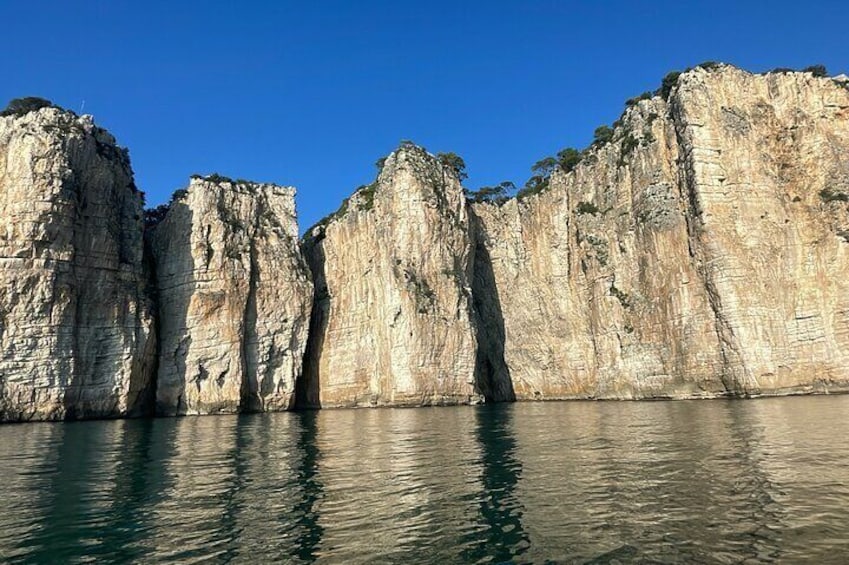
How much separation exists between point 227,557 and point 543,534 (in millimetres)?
5327

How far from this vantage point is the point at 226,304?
5362 cm

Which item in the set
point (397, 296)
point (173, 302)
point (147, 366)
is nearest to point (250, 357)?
point (173, 302)

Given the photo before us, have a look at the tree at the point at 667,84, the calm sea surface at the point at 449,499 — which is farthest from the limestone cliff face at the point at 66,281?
the tree at the point at 667,84

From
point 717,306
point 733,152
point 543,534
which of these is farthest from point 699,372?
point 543,534

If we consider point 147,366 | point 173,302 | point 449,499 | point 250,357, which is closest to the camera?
point 449,499

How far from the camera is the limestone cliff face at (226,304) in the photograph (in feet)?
170

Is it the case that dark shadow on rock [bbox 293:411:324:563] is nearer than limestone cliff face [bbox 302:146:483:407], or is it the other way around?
dark shadow on rock [bbox 293:411:324:563]

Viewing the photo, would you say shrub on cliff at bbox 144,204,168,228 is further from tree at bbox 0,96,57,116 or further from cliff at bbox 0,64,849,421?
tree at bbox 0,96,57,116

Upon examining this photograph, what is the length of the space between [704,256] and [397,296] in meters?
28.1

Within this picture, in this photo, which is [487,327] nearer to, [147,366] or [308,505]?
[147,366]

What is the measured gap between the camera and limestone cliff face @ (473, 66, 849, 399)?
156ft

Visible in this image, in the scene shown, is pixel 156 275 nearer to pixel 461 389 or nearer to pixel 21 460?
pixel 461 389

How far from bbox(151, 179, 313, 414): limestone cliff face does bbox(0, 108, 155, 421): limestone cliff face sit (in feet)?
11.6

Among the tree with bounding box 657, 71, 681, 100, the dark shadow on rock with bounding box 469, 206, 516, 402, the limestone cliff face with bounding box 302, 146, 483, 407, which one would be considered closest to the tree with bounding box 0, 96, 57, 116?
the limestone cliff face with bounding box 302, 146, 483, 407
